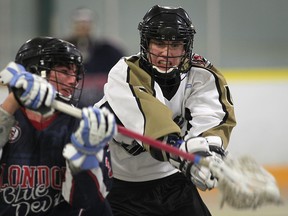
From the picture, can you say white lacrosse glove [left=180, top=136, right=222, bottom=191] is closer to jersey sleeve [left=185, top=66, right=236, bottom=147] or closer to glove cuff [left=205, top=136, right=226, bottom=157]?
glove cuff [left=205, top=136, right=226, bottom=157]

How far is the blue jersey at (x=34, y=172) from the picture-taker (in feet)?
8.96

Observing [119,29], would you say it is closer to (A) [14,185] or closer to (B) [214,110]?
(B) [214,110]

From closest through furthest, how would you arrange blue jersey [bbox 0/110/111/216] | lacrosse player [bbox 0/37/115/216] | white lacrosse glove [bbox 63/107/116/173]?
1. white lacrosse glove [bbox 63/107/116/173]
2. lacrosse player [bbox 0/37/115/216]
3. blue jersey [bbox 0/110/111/216]

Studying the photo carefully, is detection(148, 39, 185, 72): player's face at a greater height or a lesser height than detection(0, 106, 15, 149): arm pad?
greater

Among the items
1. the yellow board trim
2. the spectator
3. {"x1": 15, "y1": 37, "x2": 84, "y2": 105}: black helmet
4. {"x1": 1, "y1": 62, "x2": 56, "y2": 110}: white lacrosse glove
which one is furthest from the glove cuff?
the spectator

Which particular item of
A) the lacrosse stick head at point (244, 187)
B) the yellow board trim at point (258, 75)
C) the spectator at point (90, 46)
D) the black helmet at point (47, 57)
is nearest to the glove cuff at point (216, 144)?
the lacrosse stick head at point (244, 187)

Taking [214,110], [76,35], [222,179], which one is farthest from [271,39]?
[222,179]

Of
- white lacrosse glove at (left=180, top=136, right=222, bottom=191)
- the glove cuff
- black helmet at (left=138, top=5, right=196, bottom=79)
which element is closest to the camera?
white lacrosse glove at (left=180, top=136, right=222, bottom=191)

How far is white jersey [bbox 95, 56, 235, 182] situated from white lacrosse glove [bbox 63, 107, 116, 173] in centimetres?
48

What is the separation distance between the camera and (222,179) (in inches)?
104

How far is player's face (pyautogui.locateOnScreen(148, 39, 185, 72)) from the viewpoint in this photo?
3.09 m

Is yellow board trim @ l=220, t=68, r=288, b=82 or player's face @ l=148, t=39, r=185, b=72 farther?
yellow board trim @ l=220, t=68, r=288, b=82

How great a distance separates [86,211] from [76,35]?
3.85 m

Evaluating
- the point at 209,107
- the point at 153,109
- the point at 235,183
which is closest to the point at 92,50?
the point at 209,107
